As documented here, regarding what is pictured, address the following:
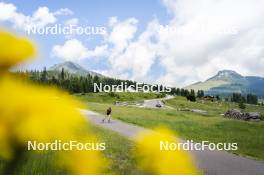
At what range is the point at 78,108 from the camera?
2.43 ft

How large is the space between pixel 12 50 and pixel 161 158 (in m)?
0.34

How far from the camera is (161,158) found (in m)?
0.85

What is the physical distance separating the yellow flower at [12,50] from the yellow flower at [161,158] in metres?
0.29

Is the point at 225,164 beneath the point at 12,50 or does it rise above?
beneath

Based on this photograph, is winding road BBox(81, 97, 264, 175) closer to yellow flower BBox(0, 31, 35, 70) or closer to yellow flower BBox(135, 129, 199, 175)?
yellow flower BBox(135, 129, 199, 175)

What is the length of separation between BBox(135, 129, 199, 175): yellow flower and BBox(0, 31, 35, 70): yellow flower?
0.29 meters

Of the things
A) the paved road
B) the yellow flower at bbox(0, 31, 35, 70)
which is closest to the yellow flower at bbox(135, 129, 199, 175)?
the yellow flower at bbox(0, 31, 35, 70)

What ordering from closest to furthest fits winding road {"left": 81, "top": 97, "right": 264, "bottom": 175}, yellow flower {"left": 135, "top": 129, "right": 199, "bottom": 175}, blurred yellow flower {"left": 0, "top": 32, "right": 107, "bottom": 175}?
blurred yellow flower {"left": 0, "top": 32, "right": 107, "bottom": 175}, yellow flower {"left": 135, "top": 129, "right": 199, "bottom": 175}, winding road {"left": 81, "top": 97, "right": 264, "bottom": 175}

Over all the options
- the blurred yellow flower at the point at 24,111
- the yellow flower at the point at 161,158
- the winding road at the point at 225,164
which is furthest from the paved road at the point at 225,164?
the blurred yellow flower at the point at 24,111

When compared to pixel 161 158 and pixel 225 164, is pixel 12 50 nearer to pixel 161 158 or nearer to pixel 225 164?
pixel 161 158

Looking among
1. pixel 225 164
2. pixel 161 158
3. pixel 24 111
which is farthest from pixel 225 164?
pixel 24 111

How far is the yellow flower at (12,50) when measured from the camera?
667mm

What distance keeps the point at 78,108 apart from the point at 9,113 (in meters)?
0.12

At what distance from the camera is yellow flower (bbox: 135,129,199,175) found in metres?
0.83
